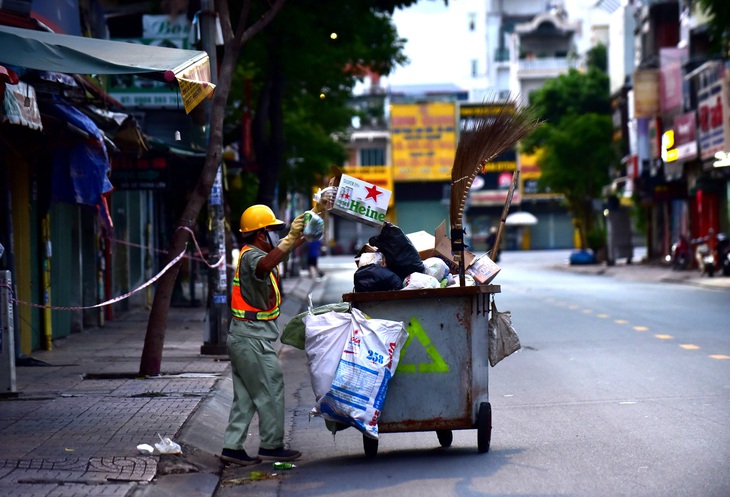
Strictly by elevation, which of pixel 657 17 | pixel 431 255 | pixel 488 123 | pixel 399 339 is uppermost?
pixel 657 17

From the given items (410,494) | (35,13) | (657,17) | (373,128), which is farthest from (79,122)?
(373,128)

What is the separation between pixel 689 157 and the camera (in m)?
37.9

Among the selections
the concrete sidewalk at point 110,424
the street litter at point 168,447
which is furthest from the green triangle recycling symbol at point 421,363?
the street litter at point 168,447

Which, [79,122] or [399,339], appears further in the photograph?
[79,122]

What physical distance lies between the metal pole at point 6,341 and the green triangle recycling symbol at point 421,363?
3.97m

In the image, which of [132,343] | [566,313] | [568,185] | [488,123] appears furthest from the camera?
[568,185]

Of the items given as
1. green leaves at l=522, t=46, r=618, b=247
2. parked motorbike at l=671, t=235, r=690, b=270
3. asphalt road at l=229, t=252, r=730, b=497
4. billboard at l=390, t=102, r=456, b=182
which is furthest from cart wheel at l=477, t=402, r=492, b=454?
billboard at l=390, t=102, r=456, b=182

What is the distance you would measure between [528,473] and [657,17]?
42.6 meters

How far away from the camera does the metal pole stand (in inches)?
392

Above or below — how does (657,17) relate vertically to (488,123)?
above

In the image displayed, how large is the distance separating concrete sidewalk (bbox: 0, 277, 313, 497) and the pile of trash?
1606 mm

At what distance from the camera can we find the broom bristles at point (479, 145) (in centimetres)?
807

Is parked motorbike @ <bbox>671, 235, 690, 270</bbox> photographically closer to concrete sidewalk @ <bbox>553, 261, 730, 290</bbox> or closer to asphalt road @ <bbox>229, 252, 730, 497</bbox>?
concrete sidewalk @ <bbox>553, 261, 730, 290</bbox>

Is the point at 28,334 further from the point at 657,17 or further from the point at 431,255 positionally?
the point at 657,17
